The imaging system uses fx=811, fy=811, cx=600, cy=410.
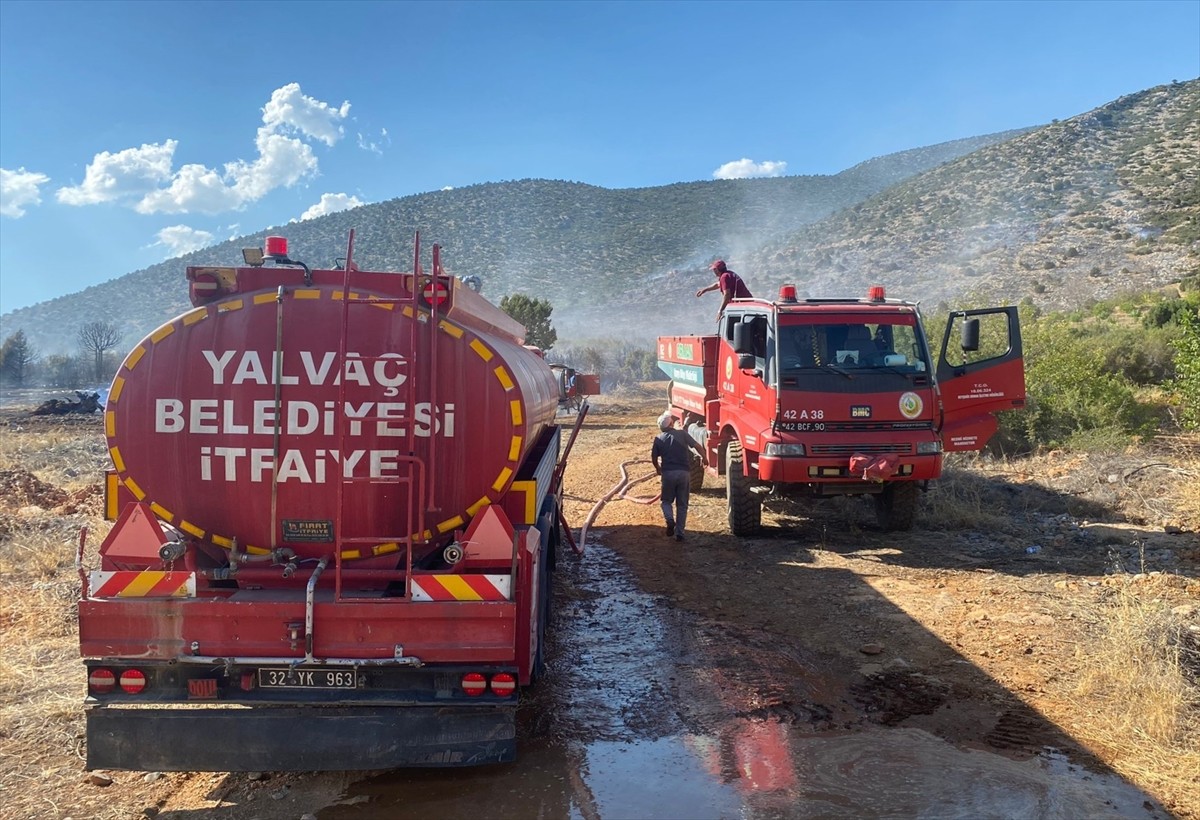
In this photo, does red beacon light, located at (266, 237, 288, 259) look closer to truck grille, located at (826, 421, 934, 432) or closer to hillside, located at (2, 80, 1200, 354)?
truck grille, located at (826, 421, 934, 432)

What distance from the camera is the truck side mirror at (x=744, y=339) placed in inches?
384

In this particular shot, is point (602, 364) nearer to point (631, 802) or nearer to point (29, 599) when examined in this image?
point (29, 599)

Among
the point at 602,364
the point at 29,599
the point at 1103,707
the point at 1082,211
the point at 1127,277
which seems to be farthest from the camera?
the point at 1082,211

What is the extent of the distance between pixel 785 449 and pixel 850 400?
94 centimetres

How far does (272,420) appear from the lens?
425 centimetres

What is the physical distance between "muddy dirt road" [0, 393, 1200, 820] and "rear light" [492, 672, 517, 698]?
0.54 metres

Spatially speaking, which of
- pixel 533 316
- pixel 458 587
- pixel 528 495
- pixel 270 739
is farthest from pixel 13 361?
pixel 458 587

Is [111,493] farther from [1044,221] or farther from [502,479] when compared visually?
[1044,221]

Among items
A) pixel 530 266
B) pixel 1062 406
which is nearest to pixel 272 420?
pixel 1062 406

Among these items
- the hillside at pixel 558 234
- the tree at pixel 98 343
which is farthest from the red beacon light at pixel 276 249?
the hillside at pixel 558 234

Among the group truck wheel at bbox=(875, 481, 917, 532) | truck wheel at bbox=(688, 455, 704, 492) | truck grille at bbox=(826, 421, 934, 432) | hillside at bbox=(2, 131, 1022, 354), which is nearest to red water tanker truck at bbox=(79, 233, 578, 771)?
truck grille at bbox=(826, 421, 934, 432)

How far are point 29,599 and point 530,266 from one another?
62.9 metres

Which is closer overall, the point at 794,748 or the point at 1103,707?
the point at 794,748

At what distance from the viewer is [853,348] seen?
378 inches
